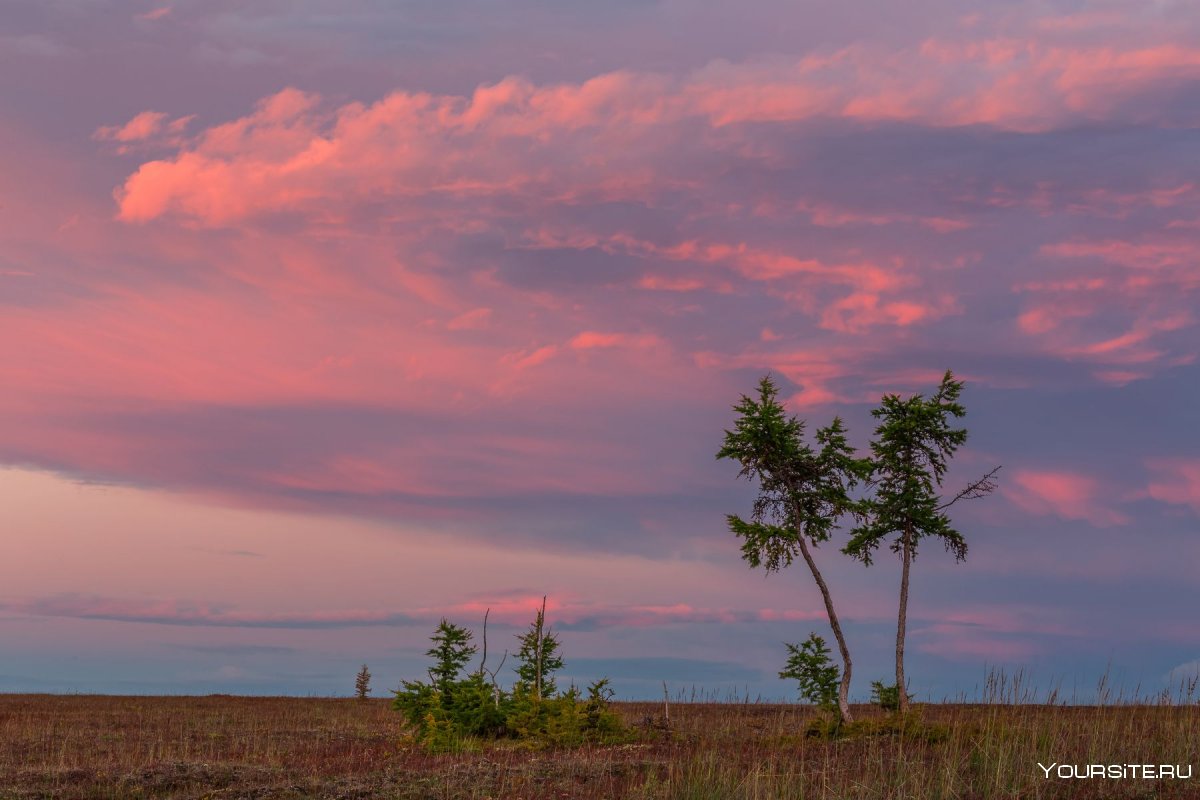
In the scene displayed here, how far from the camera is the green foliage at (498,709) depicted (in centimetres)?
2720

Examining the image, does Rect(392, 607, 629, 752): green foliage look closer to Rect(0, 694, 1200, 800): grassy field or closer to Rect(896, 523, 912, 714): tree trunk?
Rect(0, 694, 1200, 800): grassy field

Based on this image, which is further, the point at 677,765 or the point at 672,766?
the point at 677,765

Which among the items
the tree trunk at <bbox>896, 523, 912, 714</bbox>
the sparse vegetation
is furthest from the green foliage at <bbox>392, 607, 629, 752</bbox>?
the tree trunk at <bbox>896, 523, 912, 714</bbox>

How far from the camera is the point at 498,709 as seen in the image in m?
29.5

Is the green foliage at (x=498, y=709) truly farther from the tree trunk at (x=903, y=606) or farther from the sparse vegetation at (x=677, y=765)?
the tree trunk at (x=903, y=606)

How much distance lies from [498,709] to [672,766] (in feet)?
41.6

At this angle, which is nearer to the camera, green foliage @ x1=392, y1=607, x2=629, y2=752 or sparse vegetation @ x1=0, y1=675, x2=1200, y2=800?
sparse vegetation @ x1=0, y1=675, x2=1200, y2=800

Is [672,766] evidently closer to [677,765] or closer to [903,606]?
[677,765]

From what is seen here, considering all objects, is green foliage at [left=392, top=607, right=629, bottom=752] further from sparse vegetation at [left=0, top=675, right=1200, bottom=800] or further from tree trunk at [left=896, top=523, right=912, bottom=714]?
tree trunk at [left=896, top=523, right=912, bottom=714]

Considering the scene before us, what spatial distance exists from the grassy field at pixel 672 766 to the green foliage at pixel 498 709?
1029 millimetres

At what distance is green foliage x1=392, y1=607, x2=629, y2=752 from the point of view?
1071 inches

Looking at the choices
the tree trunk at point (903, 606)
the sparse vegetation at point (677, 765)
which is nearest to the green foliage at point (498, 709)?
the sparse vegetation at point (677, 765)

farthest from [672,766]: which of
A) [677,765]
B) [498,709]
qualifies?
[498,709]

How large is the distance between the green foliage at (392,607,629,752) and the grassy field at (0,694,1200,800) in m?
1.03
